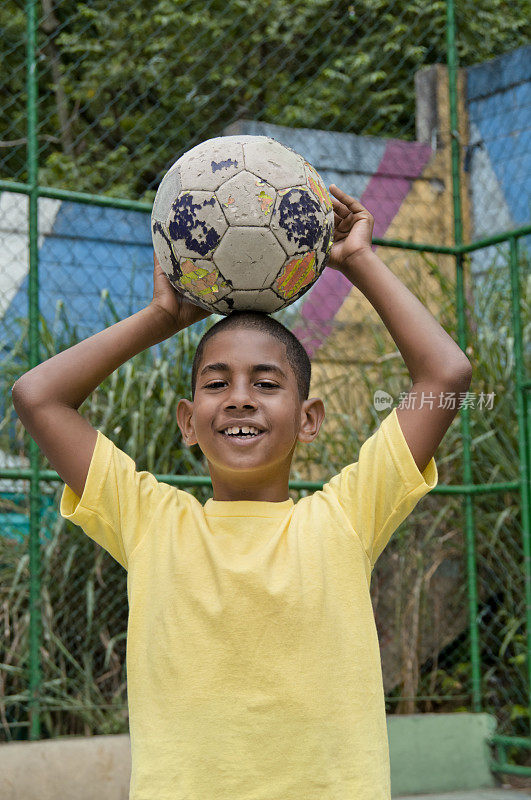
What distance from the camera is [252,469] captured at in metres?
1.83

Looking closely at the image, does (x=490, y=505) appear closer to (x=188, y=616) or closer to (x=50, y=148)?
(x=188, y=616)

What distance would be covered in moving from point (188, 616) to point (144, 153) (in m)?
7.54

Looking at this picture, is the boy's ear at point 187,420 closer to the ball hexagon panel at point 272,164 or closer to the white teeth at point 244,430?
the white teeth at point 244,430

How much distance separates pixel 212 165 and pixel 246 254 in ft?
0.62

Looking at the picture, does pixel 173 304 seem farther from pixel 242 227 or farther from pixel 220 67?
pixel 220 67

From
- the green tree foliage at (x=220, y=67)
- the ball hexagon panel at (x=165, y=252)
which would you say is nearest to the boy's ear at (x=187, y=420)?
the ball hexagon panel at (x=165, y=252)

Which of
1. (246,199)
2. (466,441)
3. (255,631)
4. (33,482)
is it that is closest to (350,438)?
(466,441)

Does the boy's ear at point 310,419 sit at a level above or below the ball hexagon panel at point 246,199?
below

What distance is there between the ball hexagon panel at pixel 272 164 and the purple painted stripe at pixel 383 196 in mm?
4038

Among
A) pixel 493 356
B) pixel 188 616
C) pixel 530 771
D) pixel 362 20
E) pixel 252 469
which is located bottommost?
pixel 530 771

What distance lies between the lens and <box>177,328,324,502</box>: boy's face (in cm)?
183

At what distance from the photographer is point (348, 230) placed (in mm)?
2117

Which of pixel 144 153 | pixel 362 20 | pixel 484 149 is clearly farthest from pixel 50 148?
pixel 484 149

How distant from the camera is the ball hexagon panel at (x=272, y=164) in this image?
196cm
